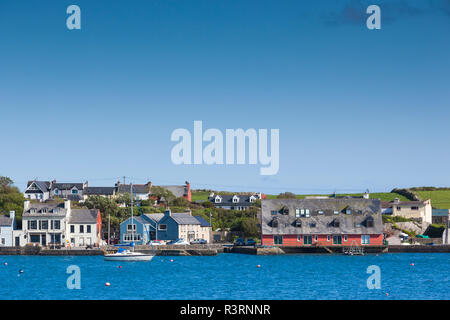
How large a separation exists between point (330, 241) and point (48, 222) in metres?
42.9

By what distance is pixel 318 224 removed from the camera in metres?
98.0

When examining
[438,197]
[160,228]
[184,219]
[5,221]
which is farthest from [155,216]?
[438,197]

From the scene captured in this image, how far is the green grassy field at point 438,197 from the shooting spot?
148 meters

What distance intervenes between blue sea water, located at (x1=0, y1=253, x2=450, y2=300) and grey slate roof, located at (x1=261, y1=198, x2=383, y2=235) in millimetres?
12783

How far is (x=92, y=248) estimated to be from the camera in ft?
309

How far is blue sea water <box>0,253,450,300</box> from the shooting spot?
46.9 m

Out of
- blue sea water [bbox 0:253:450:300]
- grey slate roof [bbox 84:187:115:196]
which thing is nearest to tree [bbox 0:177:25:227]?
blue sea water [bbox 0:253:450:300]

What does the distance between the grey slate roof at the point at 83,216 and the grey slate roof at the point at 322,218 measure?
26054mm

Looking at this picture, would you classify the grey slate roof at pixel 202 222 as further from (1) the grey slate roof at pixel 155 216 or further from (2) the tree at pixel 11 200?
(2) the tree at pixel 11 200

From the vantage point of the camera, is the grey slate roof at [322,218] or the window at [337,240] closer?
the grey slate roof at [322,218]

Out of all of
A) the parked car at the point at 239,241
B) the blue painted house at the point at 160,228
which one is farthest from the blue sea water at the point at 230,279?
the blue painted house at the point at 160,228

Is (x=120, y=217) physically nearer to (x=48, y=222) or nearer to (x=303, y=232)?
(x=48, y=222)
